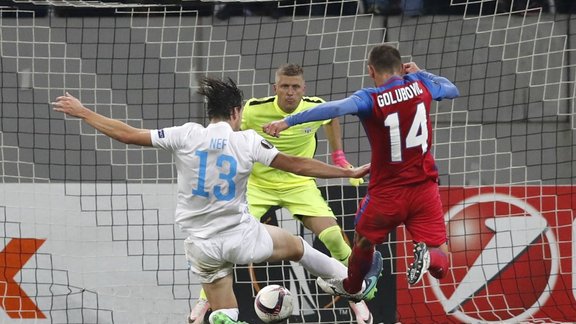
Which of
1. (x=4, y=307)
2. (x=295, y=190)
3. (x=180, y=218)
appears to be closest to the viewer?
(x=180, y=218)

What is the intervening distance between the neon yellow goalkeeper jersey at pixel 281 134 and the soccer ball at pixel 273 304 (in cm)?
172

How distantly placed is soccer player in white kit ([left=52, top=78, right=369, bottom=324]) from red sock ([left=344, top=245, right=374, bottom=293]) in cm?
90

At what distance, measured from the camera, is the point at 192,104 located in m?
11.9

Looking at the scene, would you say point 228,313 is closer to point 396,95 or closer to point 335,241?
point 335,241

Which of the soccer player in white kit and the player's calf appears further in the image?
the player's calf

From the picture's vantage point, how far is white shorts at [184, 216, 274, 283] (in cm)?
→ 834

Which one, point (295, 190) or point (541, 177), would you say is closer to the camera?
point (295, 190)

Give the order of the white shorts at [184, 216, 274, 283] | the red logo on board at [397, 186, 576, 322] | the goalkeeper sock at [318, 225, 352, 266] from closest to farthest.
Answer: the white shorts at [184, 216, 274, 283]
the goalkeeper sock at [318, 225, 352, 266]
the red logo on board at [397, 186, 576, 322]

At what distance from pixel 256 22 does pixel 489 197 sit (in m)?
3.02

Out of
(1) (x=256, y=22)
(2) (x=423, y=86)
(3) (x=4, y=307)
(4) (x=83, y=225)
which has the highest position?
(1) (x=256, y=22)

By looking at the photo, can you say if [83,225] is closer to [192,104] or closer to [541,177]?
[192,104]

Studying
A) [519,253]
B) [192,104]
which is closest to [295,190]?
[192,104]

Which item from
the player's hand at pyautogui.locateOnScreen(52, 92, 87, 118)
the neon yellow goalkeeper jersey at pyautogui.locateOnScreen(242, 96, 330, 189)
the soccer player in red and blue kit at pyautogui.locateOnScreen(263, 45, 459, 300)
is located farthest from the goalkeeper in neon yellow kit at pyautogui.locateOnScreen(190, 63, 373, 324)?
the player's hand at pyautogui.locateOnScreen(52, 92, 87, 118)

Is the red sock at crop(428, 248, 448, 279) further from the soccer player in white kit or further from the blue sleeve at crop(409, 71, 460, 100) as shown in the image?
the blue sleeve at crop(409, 71, 460, 100)
